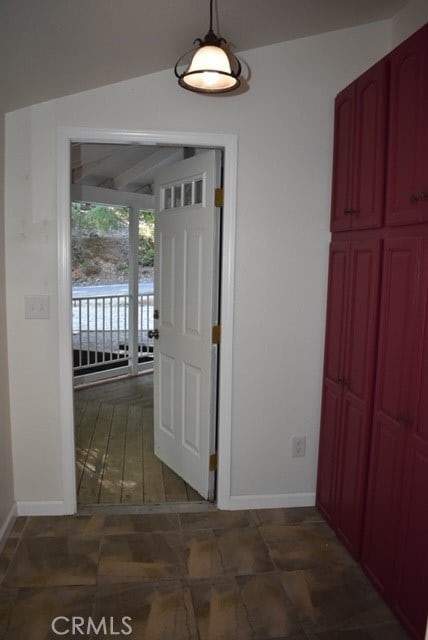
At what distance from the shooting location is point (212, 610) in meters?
1.93

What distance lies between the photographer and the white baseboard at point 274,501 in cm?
270

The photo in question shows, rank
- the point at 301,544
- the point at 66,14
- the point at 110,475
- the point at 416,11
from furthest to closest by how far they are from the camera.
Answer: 1. the point at 110,475
2. the point at 301,544
3. the point at 416,11
4. the point at 66,14

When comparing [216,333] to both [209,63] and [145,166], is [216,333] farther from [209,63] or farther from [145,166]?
[145,166]

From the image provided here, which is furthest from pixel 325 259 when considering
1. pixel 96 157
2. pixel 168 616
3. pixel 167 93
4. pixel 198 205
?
pixel 96 157

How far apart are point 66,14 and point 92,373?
4408 mm

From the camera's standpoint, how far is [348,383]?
7.50 ft

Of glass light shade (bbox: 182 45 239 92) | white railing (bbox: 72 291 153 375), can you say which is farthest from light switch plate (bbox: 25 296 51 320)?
white railing (bbox: 72 291 153 375)

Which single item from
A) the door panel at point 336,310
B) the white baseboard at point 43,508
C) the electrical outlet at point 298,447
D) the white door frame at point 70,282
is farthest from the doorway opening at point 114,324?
the door panel at point 336,310

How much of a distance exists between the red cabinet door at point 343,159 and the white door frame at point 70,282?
0.55m

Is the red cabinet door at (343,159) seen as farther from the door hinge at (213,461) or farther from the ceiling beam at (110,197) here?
the ceiling beam at (110,197)

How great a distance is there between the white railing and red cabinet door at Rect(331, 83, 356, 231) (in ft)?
12.6

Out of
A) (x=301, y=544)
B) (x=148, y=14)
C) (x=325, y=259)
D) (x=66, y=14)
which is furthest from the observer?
(x=325, y=259)

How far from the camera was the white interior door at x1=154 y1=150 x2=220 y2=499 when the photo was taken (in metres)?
2.61

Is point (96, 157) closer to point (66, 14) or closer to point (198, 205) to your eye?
point (198, 205)
